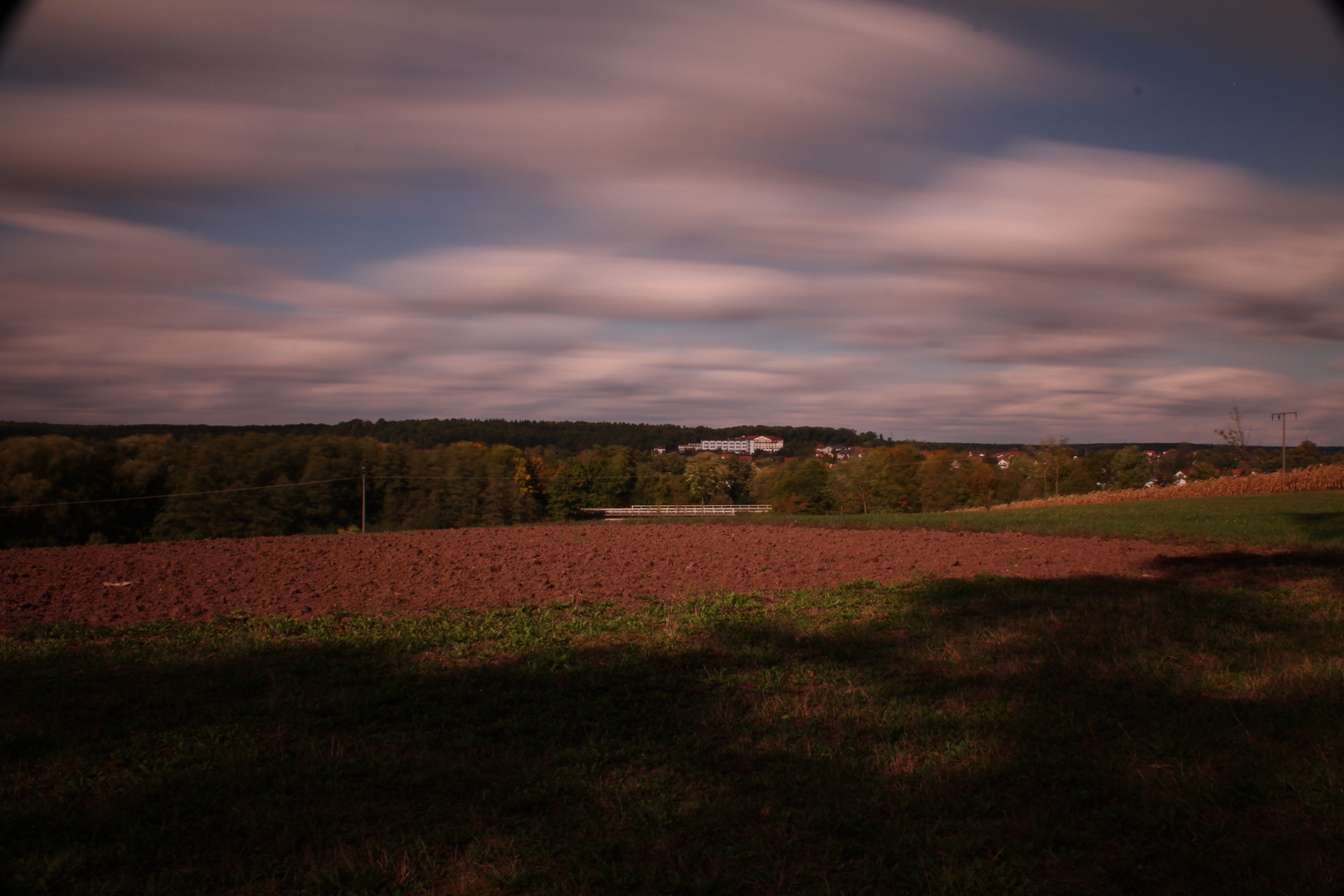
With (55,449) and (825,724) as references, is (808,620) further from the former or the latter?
(55,449)

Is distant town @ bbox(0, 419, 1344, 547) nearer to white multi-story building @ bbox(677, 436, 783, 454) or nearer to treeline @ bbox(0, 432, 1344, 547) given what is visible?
treeline @ bbox(0, 432, 1344, 547)

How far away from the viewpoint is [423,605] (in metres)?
10.5

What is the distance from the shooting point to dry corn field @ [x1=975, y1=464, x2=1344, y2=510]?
35031mm

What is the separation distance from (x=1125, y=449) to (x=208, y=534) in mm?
77769

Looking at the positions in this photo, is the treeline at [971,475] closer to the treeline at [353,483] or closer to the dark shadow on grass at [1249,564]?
the treeline at [353,483]

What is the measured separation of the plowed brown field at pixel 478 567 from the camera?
1084 cm

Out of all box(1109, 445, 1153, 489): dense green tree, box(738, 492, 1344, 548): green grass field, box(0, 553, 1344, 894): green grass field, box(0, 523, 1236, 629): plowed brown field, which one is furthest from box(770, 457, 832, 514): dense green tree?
box(0, 553, 1344, 894): green grass field

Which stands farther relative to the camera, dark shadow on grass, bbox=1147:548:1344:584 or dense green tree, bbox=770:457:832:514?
dense green tree, bbox=770:457:832:514

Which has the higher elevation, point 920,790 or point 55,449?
point 55,449

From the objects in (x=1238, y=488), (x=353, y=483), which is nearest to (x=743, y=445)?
(x=1238, y=488)

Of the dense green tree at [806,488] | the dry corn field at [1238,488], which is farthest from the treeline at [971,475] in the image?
the dry corn field at [1238,488]

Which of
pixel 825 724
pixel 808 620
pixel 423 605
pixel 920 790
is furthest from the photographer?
pixel 423 605

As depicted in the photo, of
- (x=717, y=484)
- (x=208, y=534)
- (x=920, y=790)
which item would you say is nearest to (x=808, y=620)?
(x=920, y=790)

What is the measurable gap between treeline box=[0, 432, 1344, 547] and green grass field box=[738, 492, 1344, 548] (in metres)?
15.5
